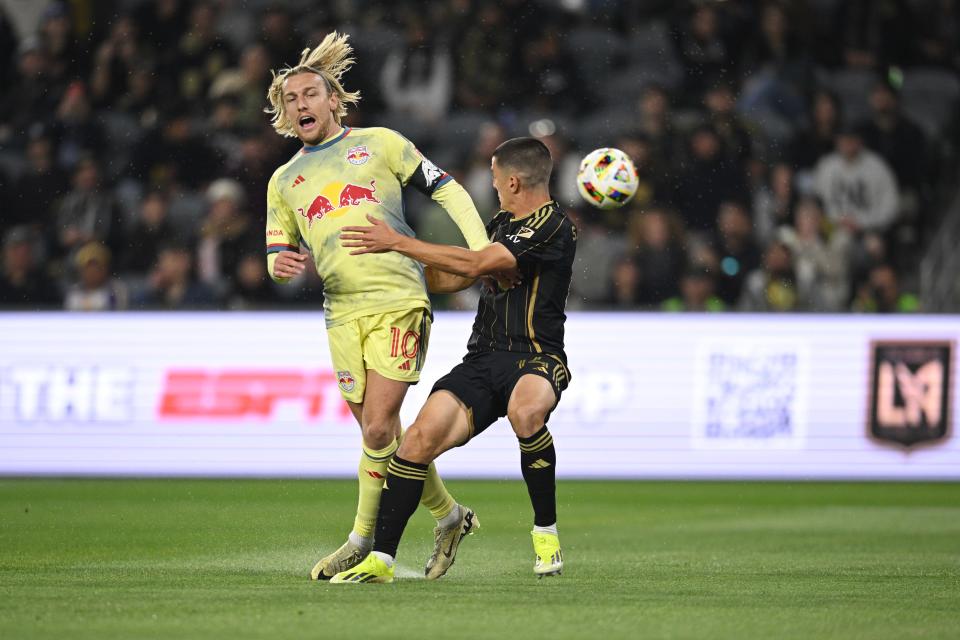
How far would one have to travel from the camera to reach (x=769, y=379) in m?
12.6

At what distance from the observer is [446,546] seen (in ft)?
22.2

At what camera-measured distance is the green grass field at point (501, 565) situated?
518 cm

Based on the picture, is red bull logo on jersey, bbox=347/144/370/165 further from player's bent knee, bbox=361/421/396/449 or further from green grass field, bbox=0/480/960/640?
green grass field, bbox=0/480/960/640

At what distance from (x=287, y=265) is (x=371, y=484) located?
105cm

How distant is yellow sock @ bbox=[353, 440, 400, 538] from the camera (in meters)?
6.80

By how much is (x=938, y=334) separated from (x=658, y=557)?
5.77 meters

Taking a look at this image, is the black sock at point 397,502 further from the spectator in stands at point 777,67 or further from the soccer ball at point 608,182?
the spectator in stands at point 777,67

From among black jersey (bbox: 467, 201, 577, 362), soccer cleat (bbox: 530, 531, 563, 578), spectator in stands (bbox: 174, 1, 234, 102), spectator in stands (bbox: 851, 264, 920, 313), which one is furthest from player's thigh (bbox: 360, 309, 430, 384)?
spectator in stands (bbox: 174, 1, 234, 102)

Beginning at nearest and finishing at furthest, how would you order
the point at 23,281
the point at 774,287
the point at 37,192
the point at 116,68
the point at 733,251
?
the point at 774,287
the point at 733,251
the point at 23,281
the point at 37,192
the point at 116,68

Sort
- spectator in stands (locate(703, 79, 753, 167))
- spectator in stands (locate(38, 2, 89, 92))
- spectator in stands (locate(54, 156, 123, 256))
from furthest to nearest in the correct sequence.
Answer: spectator in stands (locate(38, 2, 89, 92)) → spectator in stands (locate(54, 156, 123, 256)) → spectator in stands (locate(703, 79, 753, 167))

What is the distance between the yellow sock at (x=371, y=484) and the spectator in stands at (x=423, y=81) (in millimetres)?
9294

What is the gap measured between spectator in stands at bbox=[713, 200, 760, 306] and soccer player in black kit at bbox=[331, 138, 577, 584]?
7112 mm

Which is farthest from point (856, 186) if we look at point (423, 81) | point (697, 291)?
point (423, 81)

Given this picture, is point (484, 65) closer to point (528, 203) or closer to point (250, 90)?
point (250, 90)
